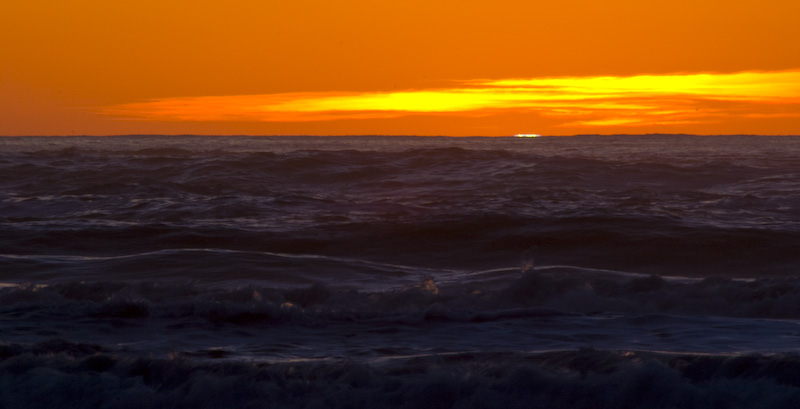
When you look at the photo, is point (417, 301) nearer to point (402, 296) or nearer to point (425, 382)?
point (402, 296)

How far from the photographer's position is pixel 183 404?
575cm

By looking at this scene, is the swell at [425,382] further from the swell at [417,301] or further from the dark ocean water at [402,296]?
the swell at [417,301]

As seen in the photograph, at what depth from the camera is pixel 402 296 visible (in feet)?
27.5

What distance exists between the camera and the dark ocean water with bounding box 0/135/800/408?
5832mm

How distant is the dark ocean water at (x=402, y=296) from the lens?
583 centimetres

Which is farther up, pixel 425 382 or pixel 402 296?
pixel 402 296

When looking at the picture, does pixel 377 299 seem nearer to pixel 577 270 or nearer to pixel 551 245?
pixel 577 270

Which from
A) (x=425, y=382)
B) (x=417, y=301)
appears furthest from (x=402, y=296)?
(x=425, y=382)

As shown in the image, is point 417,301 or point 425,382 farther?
point 417,301

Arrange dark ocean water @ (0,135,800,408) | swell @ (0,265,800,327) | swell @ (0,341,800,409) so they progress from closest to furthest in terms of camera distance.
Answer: swell @ (0,341,800,409) → dark ocean water @ (0,135,800,408) → swell @ (0,265,800,327)

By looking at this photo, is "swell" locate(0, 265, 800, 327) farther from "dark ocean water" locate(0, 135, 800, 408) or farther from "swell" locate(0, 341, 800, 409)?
"swell" locate(0, 341, 800, 409)

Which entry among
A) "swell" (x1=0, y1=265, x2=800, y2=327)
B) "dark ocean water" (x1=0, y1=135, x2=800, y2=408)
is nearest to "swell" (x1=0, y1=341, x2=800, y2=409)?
"dark ocean water" (x1=0, y1=135, x2=800, y2=408)

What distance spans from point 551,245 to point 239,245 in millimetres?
4924

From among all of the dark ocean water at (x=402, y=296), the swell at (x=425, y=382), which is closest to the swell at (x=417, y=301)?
the dark ocean water at (x=402, y=296)
